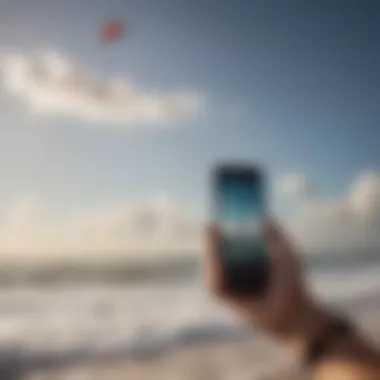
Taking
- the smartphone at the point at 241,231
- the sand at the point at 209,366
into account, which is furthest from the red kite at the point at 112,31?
the sand at the point at 209,366

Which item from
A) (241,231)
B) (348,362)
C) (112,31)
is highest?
(112,31)

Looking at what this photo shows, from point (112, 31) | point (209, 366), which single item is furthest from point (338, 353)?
point (112, 31)

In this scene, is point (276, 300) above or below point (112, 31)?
below

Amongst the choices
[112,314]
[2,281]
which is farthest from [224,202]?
[2,281]

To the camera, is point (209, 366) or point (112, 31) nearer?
point (209, 366)

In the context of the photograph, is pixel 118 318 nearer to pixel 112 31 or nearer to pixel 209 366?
pixel 209 366

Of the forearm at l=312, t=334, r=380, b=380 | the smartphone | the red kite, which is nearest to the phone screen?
the smartphone

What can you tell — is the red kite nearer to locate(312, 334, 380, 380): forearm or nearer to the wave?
the wave
